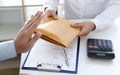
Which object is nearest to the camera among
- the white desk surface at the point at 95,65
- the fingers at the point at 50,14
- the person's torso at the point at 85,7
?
the white desk surface at the point at 95,65

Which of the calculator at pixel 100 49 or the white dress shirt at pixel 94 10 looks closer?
the calculator at pixel 100 49

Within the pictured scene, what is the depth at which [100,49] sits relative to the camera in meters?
0.80

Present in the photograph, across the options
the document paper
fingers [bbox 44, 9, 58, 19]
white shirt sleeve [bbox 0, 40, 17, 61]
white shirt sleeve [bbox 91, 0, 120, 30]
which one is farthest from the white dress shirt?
white shirt sleeve [bbox 0, 40, 17, 61]

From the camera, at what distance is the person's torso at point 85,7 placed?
1144 mm

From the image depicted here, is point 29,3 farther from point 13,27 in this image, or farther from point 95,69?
point 95,69

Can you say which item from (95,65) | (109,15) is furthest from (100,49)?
(109,15)

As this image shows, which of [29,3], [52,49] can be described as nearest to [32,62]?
[52,49]

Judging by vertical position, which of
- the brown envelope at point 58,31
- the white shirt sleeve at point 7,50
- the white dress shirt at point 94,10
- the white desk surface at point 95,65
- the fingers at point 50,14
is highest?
the white dress shirt at point 94,10

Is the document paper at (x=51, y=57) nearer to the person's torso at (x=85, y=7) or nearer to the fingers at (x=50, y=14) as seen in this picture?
the fingers at (x=50, y=14)

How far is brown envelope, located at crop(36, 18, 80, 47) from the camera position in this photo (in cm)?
80

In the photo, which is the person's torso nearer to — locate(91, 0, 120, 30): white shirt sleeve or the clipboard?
locate(91, 0, 120, 30): white shirt sleeve

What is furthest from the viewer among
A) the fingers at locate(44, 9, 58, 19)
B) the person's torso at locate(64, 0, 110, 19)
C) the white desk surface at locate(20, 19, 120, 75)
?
the person's torso at locate(64, 0, 110, 19)

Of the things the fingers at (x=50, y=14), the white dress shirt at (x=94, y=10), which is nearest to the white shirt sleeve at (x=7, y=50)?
the fingers at (x=50, y=14)

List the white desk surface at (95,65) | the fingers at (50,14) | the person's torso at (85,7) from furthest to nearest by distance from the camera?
the person's torso at (85,7)
the fingers at (50,14)
the white desk surface at (95,65)
